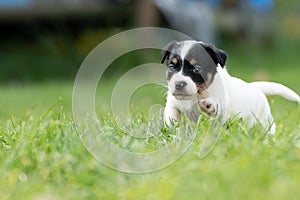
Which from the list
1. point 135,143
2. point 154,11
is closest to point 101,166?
point 135,143

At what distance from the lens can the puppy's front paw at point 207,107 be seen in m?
4.59

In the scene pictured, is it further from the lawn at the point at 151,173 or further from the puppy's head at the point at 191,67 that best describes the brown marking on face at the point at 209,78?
the lawn at the point at 151,173

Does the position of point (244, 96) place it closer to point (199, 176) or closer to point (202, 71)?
point (202, 71)

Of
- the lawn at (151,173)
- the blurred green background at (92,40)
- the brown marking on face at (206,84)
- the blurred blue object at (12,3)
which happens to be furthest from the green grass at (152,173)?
the blurred blue object at (12,3)

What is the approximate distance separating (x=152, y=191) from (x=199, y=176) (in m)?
0.25

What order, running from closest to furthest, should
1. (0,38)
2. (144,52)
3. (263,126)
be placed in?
1. (263,126)
2. (144,52)
3. (0,38)

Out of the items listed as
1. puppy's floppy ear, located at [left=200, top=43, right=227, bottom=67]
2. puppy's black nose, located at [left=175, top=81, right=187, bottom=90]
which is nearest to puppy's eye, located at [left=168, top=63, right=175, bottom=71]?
puppy's black nose, located at [left=175, top=81, right=187, bottom=90]

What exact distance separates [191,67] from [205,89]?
18 centimetres

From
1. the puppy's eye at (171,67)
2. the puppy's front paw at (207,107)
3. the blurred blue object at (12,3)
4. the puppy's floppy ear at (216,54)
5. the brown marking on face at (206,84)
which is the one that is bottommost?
the blurred blue object at (12,3)

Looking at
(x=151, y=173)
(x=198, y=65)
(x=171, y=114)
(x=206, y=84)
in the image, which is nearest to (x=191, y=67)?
(x=198, y=65)

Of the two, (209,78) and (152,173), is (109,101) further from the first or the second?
(152,173)

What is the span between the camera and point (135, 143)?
13.3ft

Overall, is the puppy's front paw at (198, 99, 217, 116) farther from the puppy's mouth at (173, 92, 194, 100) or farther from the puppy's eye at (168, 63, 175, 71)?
the puppy's eye at (168, 63, 175, 71)

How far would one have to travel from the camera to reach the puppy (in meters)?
4.55
